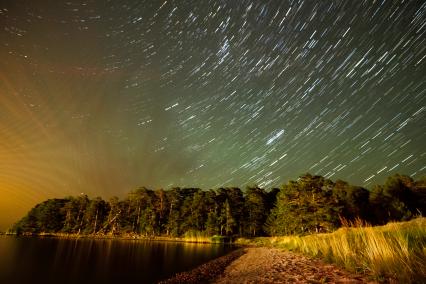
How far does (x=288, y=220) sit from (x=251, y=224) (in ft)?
67.2

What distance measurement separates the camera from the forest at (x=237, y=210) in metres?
61.1

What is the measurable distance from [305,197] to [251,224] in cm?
2625

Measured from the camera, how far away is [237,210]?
276ft

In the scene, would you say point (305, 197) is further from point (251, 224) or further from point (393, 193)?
point (393, 193)

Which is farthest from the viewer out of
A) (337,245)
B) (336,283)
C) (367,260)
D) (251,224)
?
(251,224)

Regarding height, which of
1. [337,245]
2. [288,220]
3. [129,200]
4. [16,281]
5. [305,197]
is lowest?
[16,281]

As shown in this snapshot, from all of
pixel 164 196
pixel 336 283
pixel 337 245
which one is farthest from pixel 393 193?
pixel 336 283

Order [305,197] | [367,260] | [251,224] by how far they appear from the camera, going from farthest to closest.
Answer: [251,224] → [305,197] → [367,260]

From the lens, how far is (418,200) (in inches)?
2948

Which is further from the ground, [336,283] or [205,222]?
[205,222]

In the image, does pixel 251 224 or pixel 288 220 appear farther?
pixel 251 224

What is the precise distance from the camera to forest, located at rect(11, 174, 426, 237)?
61094mm

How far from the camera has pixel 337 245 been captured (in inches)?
508

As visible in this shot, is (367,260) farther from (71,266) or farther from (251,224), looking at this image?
(251,224)
